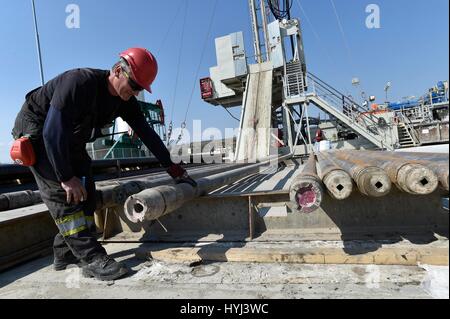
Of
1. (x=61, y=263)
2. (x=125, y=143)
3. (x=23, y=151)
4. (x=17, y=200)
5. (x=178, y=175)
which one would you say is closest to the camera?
(x=23, y=151)

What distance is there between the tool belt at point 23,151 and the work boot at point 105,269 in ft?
2.93

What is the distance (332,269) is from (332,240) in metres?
0.54

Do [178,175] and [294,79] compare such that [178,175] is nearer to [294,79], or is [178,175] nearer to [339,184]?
[339,184]

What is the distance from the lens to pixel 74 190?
2.34 meters

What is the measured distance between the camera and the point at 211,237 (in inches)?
123

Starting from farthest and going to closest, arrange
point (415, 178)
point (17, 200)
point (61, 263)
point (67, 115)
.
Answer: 1. point (17, 200)
2. point (61, 263)
3. point (67, 115)
4. point (415, 178)

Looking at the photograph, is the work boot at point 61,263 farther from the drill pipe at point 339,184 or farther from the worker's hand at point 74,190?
the drill pipe at point 339,184

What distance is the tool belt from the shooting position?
237 cm

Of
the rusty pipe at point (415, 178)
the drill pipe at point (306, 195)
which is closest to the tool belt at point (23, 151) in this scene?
the drill pipe at point (306, 195)

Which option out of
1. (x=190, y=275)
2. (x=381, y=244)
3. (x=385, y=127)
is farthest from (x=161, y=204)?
(x=385, y=127)

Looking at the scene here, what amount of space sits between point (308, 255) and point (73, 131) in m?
2.00

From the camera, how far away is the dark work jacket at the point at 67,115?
88.3 inches

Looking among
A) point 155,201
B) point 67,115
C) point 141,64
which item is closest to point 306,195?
point 155,201

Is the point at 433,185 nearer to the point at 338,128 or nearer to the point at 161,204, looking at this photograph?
the point at 161,204
